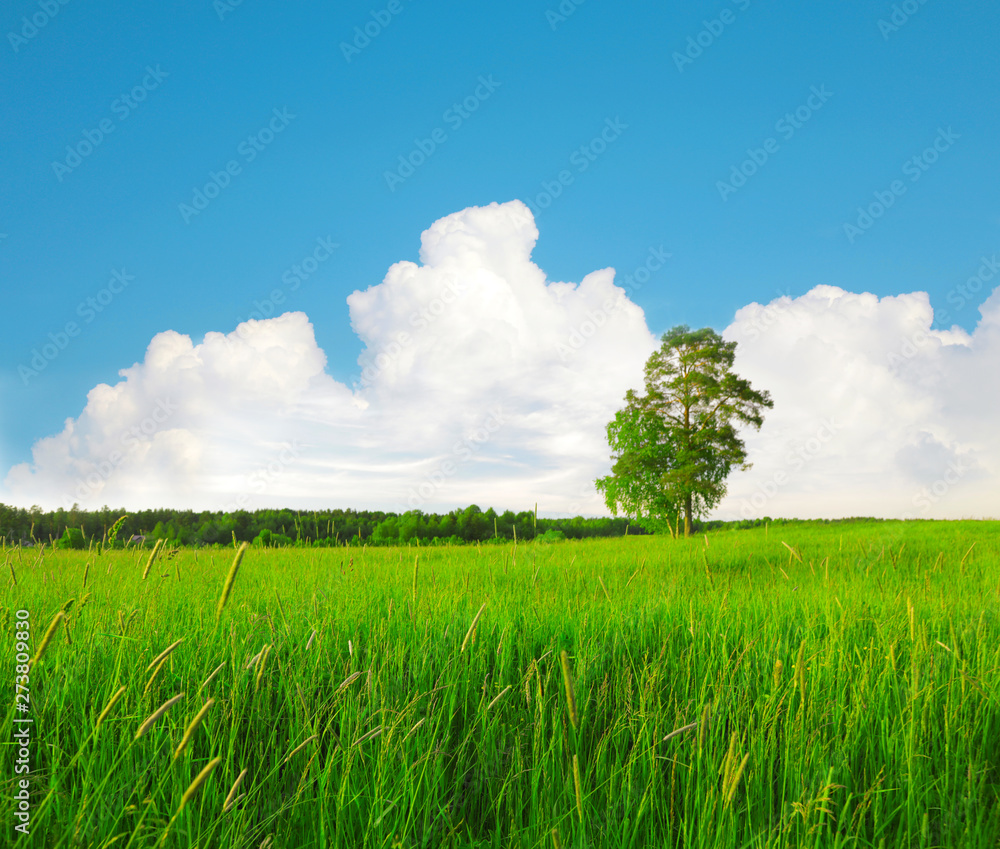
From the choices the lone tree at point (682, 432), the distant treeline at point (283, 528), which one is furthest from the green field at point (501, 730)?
the lone tree at point (682, 432)

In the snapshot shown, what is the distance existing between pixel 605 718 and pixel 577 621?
1.33 meters

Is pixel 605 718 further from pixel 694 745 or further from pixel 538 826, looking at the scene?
pixel 538 826

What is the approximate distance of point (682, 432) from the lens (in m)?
37.9

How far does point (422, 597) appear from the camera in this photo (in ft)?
16.4

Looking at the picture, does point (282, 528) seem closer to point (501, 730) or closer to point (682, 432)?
point (501, 730)

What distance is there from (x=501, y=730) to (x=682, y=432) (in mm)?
37405

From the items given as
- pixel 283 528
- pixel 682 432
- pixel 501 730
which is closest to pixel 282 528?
pixel 283 528

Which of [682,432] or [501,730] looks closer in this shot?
[501,730]

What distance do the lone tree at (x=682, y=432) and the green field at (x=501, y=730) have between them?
3304 centimetres

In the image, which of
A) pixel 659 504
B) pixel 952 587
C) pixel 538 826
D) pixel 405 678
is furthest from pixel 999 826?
pixel 659 504

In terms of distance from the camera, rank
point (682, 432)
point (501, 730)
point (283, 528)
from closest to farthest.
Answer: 1. point (501, 730)
2. point (283, 528)
3. point (682, 432)

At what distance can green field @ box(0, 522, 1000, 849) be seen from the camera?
80.8 inches

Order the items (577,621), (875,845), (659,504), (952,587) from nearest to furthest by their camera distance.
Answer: (875,845) < (577,621) < (952,587) < (659,504)

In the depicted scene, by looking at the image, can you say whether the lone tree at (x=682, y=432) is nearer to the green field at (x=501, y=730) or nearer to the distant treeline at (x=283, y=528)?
the distant treeline at (x=283, y=528)
